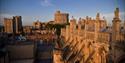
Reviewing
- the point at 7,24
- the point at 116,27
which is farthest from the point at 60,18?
the point at 116,27

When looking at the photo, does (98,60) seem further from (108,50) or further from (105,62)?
(108,50)

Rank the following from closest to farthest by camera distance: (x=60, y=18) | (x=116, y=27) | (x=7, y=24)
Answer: (x=116, y=27)
(x=7, y=24)
(x=60, y=18)

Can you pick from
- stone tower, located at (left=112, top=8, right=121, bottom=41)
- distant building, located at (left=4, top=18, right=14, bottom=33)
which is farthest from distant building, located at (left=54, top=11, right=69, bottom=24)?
stone tower, located at (left=112, top=8, right=121, bottom=41)

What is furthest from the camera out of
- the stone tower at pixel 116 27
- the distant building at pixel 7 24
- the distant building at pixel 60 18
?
the distant building at pixel 60 18

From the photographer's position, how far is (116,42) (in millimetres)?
2555

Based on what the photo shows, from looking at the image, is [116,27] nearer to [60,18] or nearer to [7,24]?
[7,24]

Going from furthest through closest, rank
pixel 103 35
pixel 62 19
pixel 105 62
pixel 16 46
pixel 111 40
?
pixel 62 19 → pixel 16 46 → pixel 103 35 → pixel 105 62 → pixel 111 40

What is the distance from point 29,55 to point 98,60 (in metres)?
4.06

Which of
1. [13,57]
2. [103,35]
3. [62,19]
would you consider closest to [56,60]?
[103,35]

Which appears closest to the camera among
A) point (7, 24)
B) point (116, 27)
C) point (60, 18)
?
point (116, 27)

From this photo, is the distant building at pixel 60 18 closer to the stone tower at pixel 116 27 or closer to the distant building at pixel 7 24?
the distant building at pixel 7 24

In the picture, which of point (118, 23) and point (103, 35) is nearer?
point (118, 23)

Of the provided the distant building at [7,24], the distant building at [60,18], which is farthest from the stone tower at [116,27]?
the distant building at [60,18]

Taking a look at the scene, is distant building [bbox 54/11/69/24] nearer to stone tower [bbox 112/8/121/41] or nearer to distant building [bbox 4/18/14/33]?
distant building [bbox 4/18/14/33]
